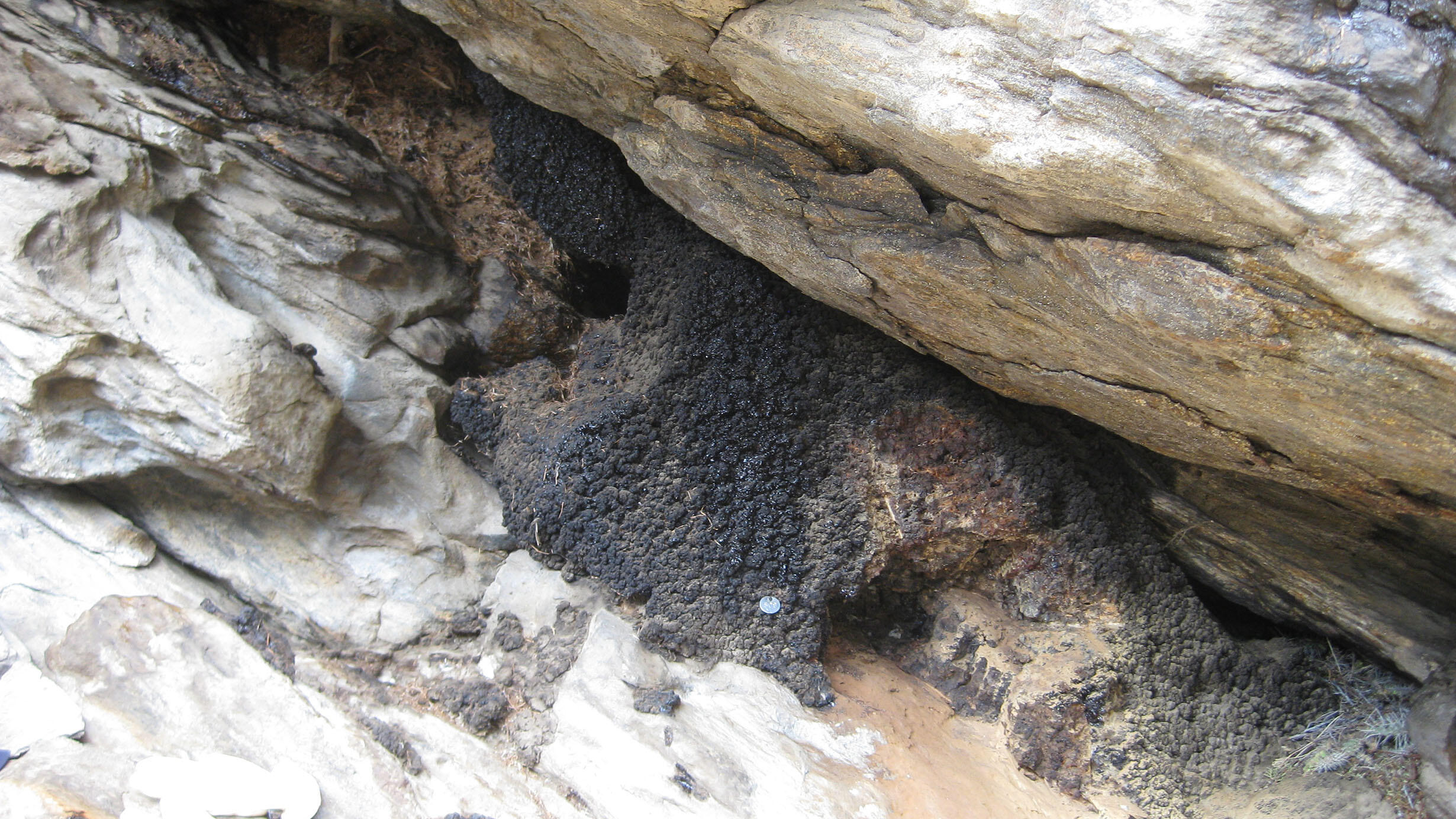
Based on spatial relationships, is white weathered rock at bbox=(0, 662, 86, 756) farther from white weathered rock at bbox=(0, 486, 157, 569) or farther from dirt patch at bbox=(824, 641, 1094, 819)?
dirt patch at bbox=(824, 641, 1094, 819)

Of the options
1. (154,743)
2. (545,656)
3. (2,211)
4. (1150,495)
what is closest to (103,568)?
(154,743)

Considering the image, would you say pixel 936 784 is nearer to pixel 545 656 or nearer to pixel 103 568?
pixel 545 656

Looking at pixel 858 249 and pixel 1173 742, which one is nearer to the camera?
pixel 858 249

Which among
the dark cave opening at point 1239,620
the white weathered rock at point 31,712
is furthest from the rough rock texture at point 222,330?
the dark cave opening at point 1239,620

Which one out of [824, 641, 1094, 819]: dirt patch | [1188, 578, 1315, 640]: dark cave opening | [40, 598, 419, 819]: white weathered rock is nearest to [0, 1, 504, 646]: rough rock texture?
[40, 598, 419, 819]: white weathered rock

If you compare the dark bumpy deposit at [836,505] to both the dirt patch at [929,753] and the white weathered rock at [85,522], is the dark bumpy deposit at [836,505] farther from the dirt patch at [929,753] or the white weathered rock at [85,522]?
the white weathered rock at [85,522]

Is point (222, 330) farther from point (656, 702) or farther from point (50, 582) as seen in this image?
point (656, 702)
